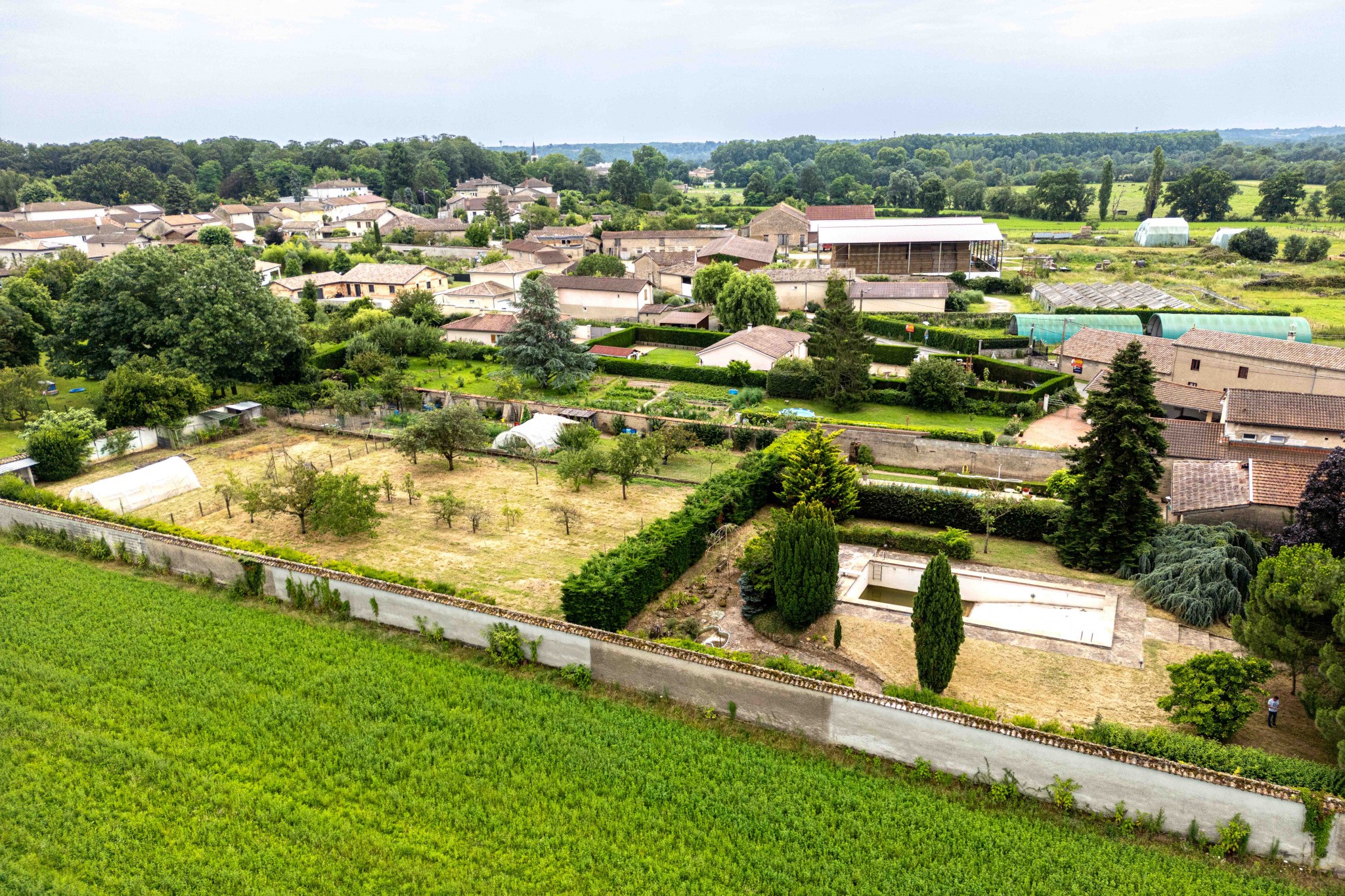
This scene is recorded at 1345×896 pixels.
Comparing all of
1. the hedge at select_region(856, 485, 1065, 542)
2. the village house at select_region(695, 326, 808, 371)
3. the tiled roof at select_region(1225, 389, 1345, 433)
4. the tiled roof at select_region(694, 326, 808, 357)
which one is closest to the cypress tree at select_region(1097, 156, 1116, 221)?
the tiled roof at select_region(694, 326, 808, 357)

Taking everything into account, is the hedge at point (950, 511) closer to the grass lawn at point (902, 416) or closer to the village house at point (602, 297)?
the grass lawn at point (902, 416)

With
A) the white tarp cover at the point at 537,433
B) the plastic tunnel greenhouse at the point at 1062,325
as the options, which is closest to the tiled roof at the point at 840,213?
the plastic tunnel greenhouse at the point at 1062,325

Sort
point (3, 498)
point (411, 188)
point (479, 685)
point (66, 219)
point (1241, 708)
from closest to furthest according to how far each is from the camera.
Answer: point (1241, 708)
point (479, 685)
point (3, 498)
point (66, 219)
point (411, 188)

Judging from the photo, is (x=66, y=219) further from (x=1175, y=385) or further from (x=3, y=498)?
(x=1175, y=385)

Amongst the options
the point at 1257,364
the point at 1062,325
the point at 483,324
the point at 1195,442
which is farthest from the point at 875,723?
the point at 483,324

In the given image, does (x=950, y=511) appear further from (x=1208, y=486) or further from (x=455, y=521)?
(x=455, y=521)

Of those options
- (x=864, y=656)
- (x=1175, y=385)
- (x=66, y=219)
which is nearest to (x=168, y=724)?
(x=864, y=656)
